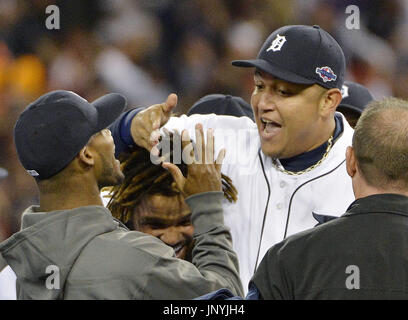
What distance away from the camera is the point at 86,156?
2008 millimetres

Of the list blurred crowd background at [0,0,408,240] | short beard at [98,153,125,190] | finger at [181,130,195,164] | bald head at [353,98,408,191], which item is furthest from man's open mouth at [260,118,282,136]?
blurred crowd background at [0,0,408,240]

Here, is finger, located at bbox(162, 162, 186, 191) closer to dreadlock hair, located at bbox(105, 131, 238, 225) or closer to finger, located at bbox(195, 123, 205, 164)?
finger, located at bbox(195, 123, 205, 164)

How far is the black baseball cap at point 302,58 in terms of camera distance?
93.3 inches

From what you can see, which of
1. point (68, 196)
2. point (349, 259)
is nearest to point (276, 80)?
point (68, 196)

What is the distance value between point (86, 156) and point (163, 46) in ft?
9.81

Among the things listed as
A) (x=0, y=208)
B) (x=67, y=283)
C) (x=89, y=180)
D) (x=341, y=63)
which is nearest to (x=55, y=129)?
(x=89, y=180)

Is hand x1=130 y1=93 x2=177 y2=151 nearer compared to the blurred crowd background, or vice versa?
hand x1=130 y1=93 x2=177 y2=151

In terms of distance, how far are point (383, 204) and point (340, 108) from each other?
182cm

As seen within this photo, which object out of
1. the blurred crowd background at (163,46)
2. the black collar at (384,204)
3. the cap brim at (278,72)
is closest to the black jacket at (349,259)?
the black collar at (384,204)

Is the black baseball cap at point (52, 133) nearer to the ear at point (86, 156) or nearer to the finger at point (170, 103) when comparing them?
the ear at point (86, 156)

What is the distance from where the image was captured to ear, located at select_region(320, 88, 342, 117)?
244 centimetres

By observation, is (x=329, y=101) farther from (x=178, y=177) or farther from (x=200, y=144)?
(x=178, y=177)

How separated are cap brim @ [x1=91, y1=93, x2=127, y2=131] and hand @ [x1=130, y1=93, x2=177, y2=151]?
0.27m

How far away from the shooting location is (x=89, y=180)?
199cm
